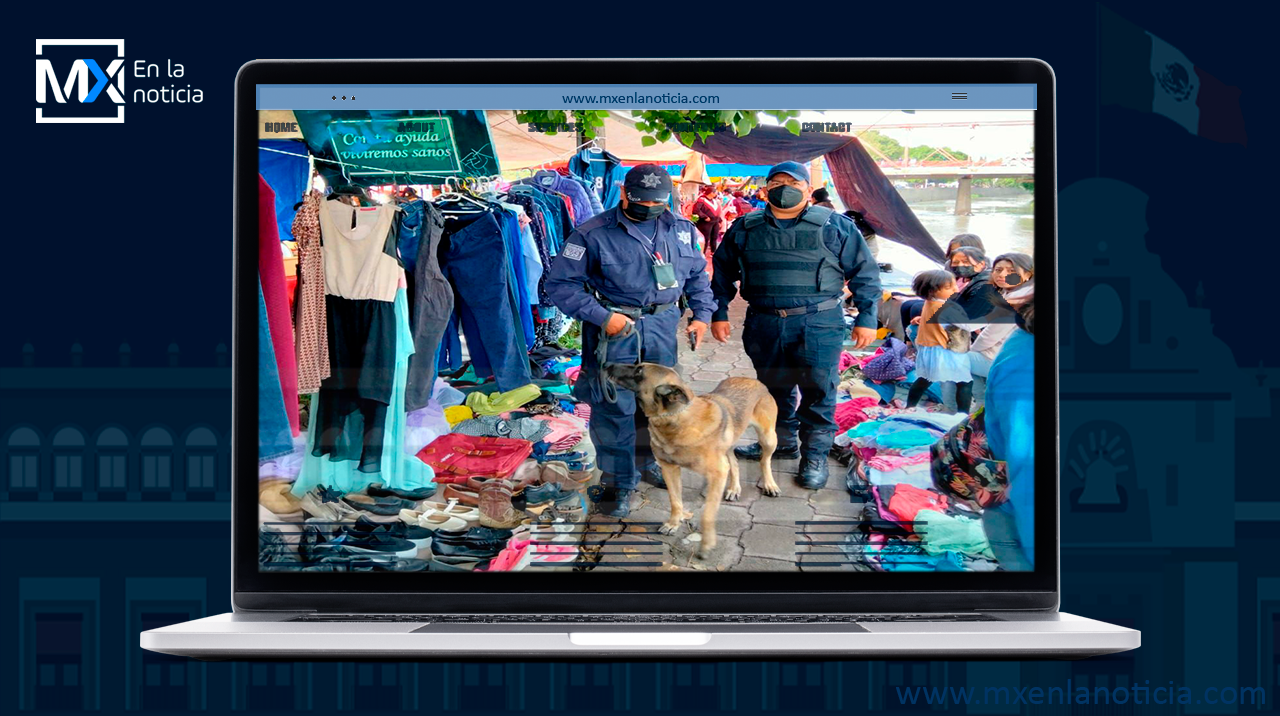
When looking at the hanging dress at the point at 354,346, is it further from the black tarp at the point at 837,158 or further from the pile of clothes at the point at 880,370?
the pile of clothes at the point at 880,370

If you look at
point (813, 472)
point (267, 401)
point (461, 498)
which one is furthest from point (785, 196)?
point (267, 401)

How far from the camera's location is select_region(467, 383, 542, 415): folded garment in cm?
327

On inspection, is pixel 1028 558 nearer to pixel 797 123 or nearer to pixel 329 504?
pixel 797 123

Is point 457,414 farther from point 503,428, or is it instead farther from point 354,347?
point 354,347

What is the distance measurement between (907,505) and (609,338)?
1.13 m

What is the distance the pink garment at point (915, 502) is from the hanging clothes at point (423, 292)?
1600 millimetres

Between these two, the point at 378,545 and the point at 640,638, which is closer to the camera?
the point at 640,638

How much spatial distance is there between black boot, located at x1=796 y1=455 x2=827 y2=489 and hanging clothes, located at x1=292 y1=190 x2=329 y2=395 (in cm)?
161

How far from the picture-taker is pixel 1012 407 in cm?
320

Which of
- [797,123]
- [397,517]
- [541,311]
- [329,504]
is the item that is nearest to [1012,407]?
[797,123]

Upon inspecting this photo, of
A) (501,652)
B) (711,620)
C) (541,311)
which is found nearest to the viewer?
(501,652)

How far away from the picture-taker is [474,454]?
328 cm

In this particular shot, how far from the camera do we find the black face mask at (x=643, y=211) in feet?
10.8

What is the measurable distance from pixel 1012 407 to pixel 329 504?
226 centimetres
